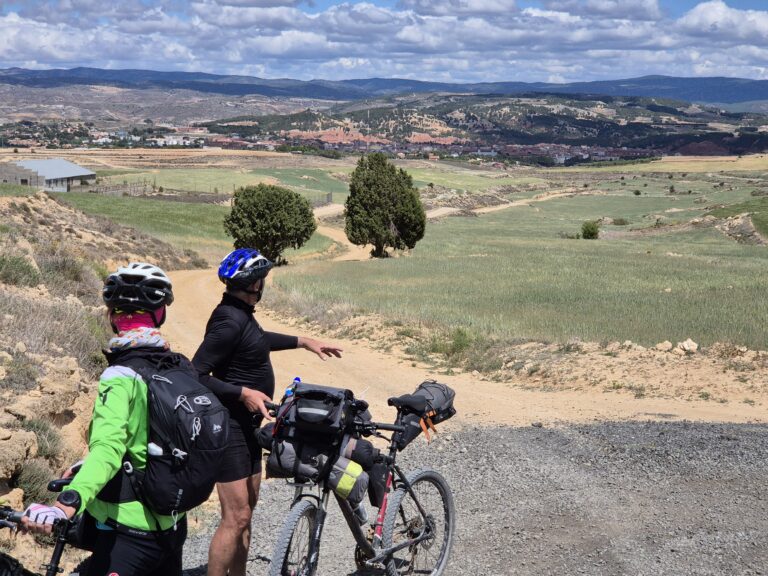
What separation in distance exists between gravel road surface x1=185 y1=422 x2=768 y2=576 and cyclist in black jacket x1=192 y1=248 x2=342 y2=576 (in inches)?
24.3

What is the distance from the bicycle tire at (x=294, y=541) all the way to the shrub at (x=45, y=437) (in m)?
3.51

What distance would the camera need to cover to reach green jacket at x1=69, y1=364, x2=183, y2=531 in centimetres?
355

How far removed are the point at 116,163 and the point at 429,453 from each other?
145616mm

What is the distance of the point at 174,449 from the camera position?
12.3ft

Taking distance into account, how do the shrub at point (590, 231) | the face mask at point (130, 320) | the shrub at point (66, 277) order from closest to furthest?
the face mask at point (130, 320)
the shrub at point (66, 277)
the shrub at point (590, 231)

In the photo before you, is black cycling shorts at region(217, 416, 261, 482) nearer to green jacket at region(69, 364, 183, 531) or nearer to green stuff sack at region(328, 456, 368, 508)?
green stuff sack at region(328, 456, 368, 508)

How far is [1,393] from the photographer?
834cm

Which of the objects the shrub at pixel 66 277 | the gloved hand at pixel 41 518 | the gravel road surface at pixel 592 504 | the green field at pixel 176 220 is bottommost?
the green field at pixel 176 220

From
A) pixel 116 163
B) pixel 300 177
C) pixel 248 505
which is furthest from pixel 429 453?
pixel 116 163

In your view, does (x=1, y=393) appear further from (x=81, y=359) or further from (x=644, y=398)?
(x=644, y=398)

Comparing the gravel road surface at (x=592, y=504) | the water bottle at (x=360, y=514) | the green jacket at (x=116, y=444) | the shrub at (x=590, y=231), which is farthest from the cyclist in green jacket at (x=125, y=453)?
the shrub at (x=590, y=231)

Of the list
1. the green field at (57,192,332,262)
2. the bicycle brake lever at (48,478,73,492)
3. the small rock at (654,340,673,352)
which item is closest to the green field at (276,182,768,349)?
the small rock at (654,340,673,352)

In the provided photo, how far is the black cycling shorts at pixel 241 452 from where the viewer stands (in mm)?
5387

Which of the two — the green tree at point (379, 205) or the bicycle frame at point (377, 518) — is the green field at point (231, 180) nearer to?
the green tree at point (379, 205)
